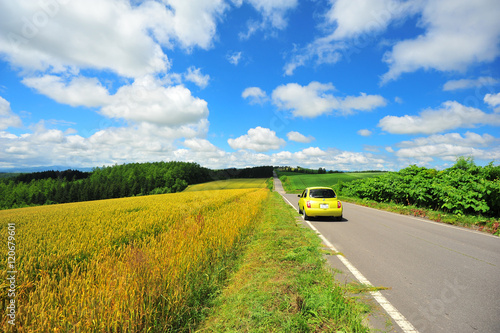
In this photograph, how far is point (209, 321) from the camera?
276 centimetres

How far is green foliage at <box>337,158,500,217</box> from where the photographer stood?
30.8 feet

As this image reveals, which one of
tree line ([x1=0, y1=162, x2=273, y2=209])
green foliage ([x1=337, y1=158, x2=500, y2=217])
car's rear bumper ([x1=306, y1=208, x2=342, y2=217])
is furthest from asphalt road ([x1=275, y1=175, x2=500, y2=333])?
tree line ([x1=0, y1=162, x2=273, y2=209])

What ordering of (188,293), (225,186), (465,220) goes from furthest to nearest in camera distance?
(225,186) → (465,220) → (188,293)

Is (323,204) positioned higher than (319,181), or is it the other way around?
(323,204)

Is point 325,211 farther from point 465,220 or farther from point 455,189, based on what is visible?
point 455,189

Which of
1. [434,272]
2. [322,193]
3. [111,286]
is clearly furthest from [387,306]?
[322,193]

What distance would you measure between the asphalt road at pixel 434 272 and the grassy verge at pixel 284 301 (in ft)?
2.84

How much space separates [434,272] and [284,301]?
3412 mm

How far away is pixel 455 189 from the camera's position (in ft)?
35.0

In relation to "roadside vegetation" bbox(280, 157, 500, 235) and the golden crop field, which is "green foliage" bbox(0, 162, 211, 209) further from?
"roadside vegetation" bbox(280, 157, 500, 235)

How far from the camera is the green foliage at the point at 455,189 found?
30.8ft

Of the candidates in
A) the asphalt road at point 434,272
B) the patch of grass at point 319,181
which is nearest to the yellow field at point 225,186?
the patch of grass at point 319,181

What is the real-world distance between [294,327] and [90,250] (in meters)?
5.22

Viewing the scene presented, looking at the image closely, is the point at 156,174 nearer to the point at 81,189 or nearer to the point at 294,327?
the point at 81,189
